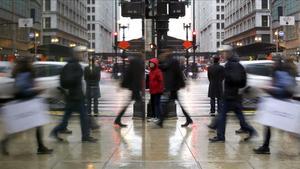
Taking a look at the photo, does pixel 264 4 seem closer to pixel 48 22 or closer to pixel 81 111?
pixel 48 22

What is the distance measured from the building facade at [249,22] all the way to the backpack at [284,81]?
8330cm

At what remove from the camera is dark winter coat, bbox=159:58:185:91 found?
1271cm

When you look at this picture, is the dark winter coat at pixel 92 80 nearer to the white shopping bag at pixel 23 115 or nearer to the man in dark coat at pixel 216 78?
the man in dark coat at pixel 216 78

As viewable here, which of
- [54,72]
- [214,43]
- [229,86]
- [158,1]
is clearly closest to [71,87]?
[229,86]

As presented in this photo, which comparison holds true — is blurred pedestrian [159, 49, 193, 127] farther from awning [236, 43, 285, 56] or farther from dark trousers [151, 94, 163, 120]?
awning [236, 43, 285, 56]

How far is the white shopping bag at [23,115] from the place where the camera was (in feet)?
27.6

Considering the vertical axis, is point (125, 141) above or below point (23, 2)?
below

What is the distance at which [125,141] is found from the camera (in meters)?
10.5

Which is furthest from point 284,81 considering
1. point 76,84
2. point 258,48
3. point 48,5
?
point 48,5

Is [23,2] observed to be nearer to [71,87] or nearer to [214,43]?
[71,87]

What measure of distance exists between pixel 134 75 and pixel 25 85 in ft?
13.2

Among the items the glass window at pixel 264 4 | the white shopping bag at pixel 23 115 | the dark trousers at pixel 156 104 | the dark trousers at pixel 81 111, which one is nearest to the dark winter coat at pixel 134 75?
the dark trousers at pixel 156 104

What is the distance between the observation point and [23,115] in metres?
8.52

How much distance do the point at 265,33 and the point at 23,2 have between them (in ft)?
148
